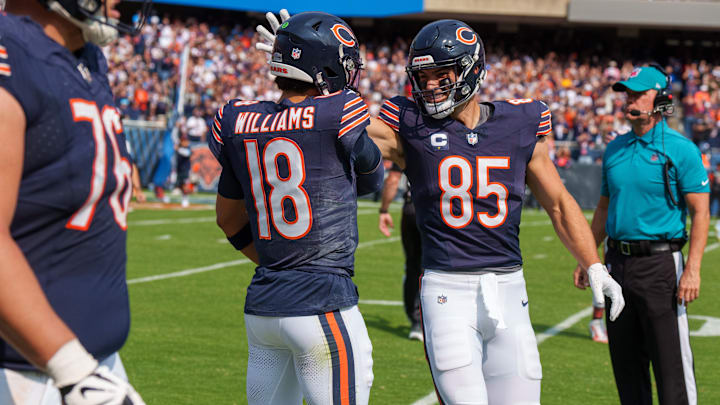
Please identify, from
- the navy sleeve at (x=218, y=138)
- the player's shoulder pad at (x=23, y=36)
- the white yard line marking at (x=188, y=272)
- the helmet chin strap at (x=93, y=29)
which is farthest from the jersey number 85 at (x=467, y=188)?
the white yard line marking at (x=188, y=272)

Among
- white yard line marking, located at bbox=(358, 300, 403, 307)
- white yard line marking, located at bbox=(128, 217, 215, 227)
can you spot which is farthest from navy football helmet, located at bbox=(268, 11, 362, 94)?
white yard line marking, located at bbox=(128, 217, 215, 227)

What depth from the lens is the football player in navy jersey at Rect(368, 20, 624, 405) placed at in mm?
3979

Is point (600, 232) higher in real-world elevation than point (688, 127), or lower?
higher

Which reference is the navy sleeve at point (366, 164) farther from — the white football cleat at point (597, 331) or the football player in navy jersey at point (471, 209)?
the white football cleat at point (597, 331)

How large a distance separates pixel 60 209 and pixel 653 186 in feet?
12.6

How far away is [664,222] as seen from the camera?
17.3ft

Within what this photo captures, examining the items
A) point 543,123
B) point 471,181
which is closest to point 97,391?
point 471,181

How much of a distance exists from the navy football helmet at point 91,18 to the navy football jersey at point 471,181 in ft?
6.33

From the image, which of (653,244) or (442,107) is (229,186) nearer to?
(442,107)

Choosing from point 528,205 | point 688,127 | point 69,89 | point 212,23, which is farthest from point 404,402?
point 212,23

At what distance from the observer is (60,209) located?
7.47 ft

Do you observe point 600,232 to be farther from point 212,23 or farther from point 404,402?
point 212,23

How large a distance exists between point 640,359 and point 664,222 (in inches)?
30.6

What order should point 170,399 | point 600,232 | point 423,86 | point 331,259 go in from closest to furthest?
point 331,259 → point 423,86 → point 600,232 → point 170,399
